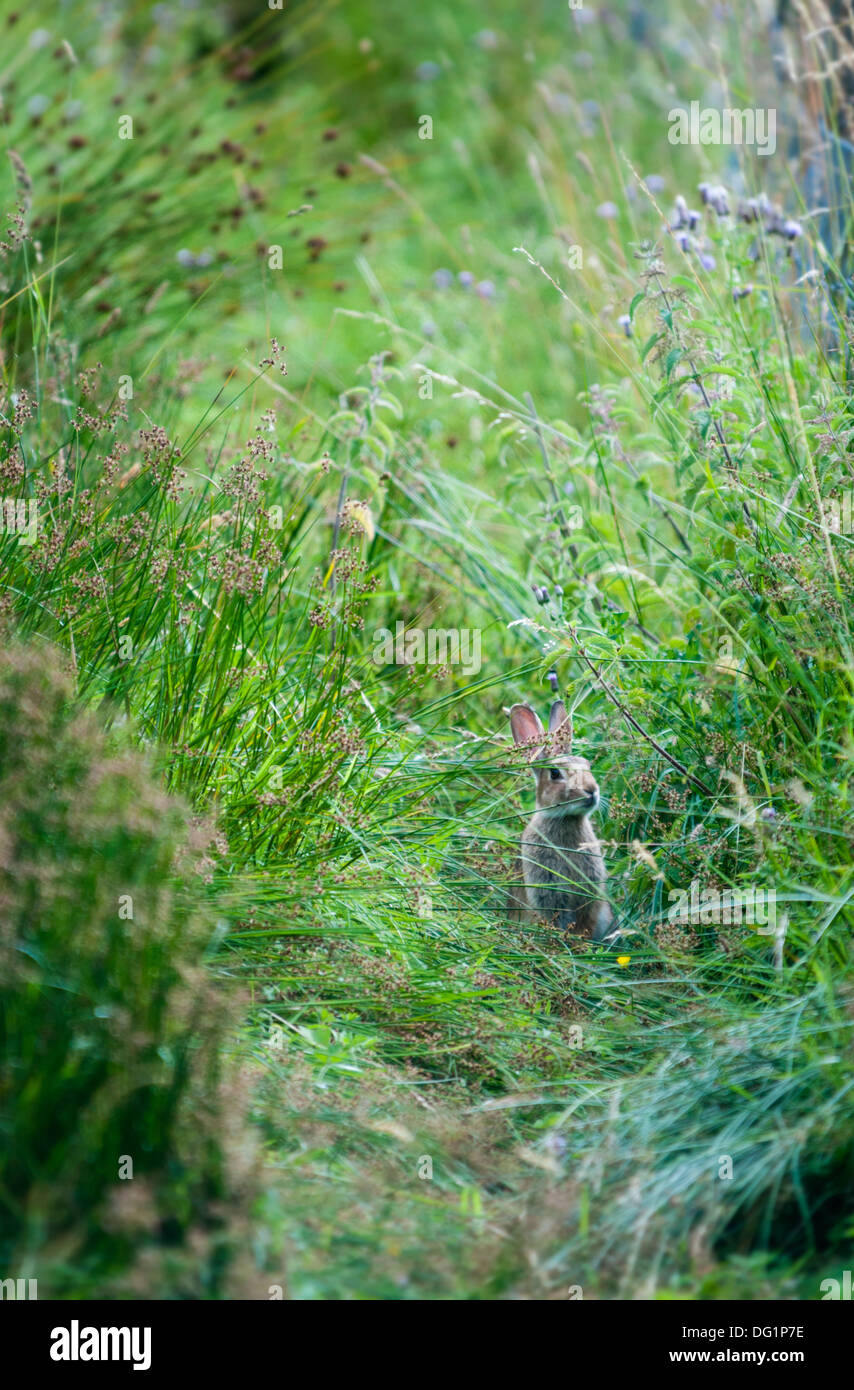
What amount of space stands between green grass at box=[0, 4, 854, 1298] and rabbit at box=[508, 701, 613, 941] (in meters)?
0.07

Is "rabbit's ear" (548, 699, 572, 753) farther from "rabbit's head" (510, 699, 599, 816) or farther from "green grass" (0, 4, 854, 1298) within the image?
"green grass" (0, 4, 854, 1298)

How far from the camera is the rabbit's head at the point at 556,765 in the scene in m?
2.90

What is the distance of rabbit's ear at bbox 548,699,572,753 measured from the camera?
287 cm

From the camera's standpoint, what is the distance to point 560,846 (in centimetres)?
311

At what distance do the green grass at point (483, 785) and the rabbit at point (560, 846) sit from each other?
0.07 meters

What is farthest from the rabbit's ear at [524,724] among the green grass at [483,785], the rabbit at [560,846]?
the green grass at [483,785]

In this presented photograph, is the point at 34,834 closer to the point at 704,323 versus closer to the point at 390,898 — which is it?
the point at 390,898

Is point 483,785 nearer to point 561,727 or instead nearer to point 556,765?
point 556,765

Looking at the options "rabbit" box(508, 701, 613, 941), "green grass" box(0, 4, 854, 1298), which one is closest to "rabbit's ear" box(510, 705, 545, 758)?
"rabbit" box(508, 701, 613, 941)

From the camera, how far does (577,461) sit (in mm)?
3666

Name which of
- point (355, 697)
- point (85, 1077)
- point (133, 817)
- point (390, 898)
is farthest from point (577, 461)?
point (85, 1077)

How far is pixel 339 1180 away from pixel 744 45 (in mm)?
4290

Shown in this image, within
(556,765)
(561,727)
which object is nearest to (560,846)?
(556,765)

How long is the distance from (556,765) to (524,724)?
0.77 feet
